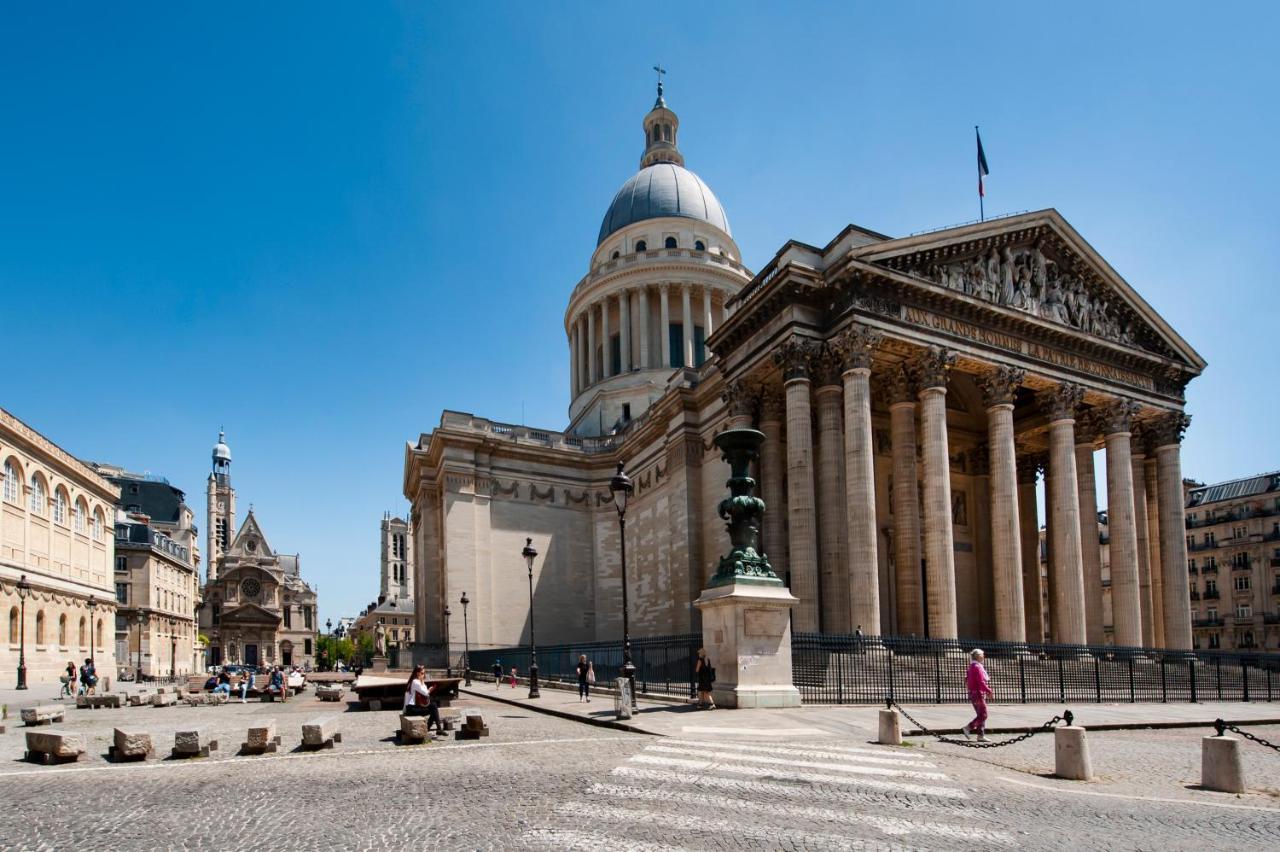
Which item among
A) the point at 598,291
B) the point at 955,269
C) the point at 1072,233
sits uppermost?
the point at 598,291

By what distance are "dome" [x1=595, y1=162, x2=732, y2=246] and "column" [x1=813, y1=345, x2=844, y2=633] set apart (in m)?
35.5

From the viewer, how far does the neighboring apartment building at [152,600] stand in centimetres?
7275

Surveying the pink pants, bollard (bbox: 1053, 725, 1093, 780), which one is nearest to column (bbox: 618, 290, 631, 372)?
the pink pants

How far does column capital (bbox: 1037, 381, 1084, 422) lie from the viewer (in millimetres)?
34469

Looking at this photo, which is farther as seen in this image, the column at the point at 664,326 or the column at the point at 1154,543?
the column at the point at 664,326

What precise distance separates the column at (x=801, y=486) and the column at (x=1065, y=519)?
33.3 feet

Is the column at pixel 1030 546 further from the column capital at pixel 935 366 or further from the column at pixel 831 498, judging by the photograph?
the column at pixel 831 498

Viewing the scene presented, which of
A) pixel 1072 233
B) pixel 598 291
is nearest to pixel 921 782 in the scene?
pixel 1072 233

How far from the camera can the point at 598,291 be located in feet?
206

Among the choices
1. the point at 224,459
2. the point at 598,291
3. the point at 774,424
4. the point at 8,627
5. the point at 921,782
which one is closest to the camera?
the point at 921,782

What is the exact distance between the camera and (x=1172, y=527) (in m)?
38.3

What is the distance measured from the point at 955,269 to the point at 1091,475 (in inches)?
477

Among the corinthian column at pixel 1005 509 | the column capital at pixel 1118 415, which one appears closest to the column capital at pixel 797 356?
the corinthian column at pixel 1005 509

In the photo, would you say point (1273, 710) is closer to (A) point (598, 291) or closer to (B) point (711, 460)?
(B) point (711, 460)
